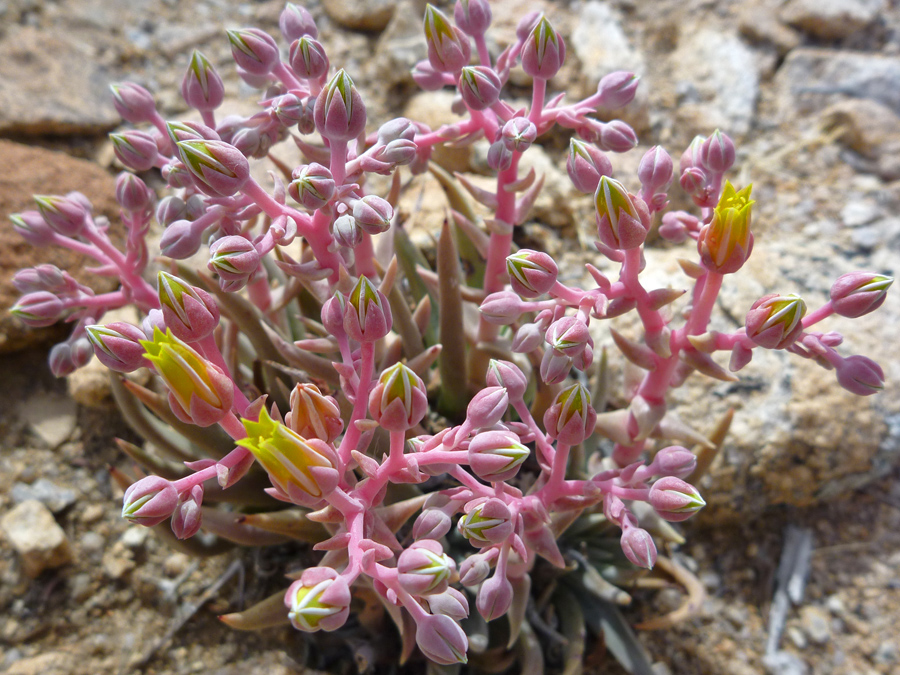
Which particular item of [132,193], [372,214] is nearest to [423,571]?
[372,214]

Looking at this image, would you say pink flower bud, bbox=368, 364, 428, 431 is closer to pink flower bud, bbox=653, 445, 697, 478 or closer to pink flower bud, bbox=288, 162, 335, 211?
pink flower bud, bbox=288, 162, 335, 211

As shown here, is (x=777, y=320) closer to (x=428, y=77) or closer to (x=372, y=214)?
(x=372, y=214)

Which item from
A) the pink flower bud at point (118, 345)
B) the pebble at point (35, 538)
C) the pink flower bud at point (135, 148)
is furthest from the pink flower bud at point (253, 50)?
the pebble at point (35, 538)

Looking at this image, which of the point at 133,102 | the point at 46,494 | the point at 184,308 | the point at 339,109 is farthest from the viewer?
the point at 46,494

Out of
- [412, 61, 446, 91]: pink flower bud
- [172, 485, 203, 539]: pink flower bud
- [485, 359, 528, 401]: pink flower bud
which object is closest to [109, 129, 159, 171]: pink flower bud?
[412, 61, 446, 91]: pink flower bud

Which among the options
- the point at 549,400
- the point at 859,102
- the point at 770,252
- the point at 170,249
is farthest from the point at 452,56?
the point at 859,102
